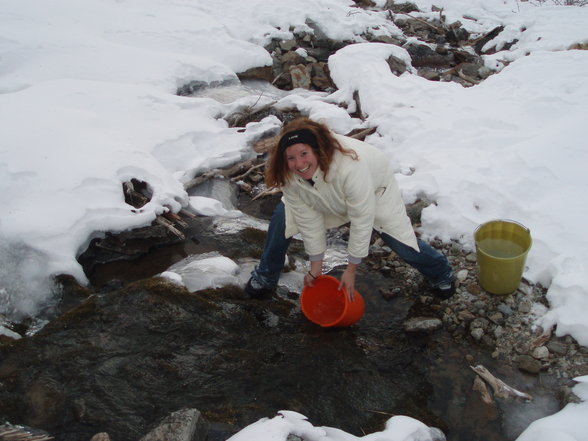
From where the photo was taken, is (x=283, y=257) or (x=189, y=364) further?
(x=283, y=257)

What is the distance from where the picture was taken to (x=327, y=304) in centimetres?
378

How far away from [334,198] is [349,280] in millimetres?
621

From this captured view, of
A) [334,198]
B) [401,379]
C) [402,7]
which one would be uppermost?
[334,198]

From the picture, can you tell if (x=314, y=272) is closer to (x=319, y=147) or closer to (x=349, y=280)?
(x=349, y=280)

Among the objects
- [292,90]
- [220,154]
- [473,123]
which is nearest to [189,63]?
[292,90]

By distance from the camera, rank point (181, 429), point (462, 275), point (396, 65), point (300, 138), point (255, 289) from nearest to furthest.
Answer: point (181, 429)
point (300, 138)
point (255, 289)
point (462, 275)
point (396, 65)

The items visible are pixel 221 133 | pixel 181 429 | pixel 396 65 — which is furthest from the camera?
pixel 396 65

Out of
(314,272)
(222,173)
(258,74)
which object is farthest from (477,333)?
(258,74)

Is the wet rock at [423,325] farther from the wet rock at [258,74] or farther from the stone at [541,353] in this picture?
the wet rock at [258,74]

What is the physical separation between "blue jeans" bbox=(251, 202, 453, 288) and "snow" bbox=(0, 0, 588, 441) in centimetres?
44

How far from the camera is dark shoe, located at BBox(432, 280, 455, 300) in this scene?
3836mm

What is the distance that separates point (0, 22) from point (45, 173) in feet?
15.2

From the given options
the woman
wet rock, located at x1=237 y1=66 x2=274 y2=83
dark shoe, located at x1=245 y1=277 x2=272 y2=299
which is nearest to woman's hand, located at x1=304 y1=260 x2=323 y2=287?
the woman

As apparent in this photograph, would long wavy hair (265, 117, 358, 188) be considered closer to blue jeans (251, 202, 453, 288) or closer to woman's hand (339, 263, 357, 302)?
blue jeans (251, 202, 453, 288)
